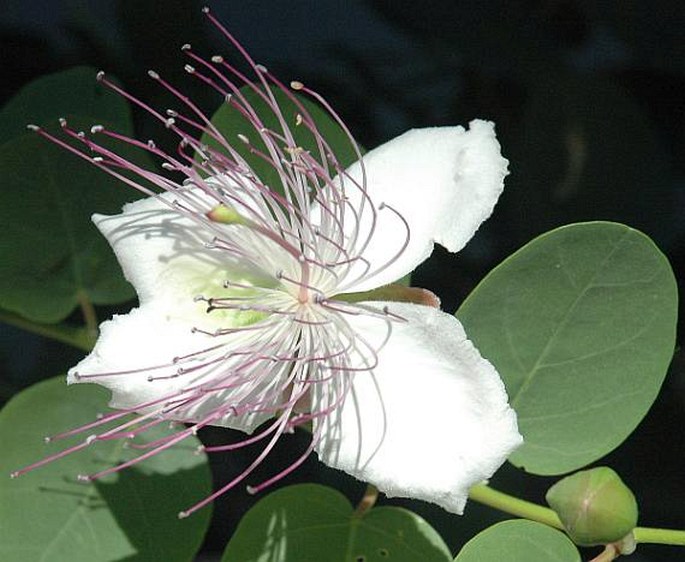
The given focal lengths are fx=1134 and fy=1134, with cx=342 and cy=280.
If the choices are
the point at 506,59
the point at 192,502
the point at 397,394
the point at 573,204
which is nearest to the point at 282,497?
the point at 192,502

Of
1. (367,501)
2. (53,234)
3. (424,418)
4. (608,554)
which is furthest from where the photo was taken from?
(53,234)

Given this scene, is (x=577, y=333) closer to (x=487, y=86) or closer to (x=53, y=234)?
(x=487, y=86)

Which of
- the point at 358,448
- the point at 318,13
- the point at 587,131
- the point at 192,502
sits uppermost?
the point at 318,13

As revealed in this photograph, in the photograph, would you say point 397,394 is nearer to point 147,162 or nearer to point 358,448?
point 358,448

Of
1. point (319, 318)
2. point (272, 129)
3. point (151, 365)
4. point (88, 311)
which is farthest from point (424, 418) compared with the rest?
point (88, 311)

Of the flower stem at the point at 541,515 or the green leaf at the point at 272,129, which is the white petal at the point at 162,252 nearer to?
the green leaf at the point at 272,129

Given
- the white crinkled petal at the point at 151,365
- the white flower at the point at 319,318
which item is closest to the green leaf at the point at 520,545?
the white flower at the point at 319,318

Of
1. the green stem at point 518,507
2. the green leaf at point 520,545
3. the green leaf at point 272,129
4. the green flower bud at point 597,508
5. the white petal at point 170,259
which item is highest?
the green leaf at point 272,129
